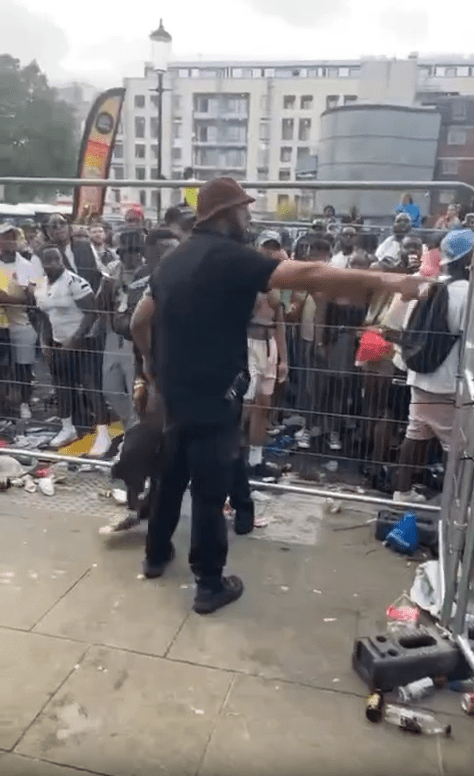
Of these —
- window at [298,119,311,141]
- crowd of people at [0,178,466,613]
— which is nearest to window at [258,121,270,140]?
window at [298,119,311,141]

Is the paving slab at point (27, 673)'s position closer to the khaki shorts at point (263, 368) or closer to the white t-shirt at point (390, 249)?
the khaki shorts at point (263, 368)

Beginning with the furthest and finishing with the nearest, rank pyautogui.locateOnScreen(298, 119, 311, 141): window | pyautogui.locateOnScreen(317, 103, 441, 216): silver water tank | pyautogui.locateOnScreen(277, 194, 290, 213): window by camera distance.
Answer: pyautogui.locateOnScreen(298, 119, 311, 141): window
pyautogui.locateOnScreen(317, 103, 441, 216): silver water tank
pyautogui.locateOnScreen(277, 194, 290, 213): window

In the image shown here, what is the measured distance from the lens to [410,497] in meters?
4.51

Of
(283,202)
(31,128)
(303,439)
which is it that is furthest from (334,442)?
(31,128)

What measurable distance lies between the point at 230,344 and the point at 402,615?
158cm

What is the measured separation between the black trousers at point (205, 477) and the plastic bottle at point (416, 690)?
102 cm

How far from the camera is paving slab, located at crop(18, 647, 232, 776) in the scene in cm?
249

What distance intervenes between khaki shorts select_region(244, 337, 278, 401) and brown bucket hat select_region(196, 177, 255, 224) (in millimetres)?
1724

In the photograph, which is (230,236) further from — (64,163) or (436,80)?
(436,80)

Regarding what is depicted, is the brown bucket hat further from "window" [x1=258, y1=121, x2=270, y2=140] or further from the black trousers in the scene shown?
"window" [x1=258, y1=121, x2=270, y2=140]

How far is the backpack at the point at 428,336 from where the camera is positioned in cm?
402

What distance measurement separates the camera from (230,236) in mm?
3176

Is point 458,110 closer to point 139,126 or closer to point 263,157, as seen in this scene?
point 263,157

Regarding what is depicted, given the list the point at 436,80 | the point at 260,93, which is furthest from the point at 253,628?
the point at 260,93
